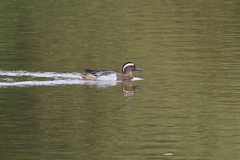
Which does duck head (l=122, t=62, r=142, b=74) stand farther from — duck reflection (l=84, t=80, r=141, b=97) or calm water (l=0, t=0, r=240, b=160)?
calm water (l=0, t=0, r=240, b=160)

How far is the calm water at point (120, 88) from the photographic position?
18.2 meters

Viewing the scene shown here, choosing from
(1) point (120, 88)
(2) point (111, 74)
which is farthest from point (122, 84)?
(1) point (120, 88)

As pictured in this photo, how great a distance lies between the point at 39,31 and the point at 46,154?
23240mm

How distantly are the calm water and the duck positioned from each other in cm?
34

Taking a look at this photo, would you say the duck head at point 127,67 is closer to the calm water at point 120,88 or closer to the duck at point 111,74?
the duck at point 111,74

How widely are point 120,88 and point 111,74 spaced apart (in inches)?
48.6

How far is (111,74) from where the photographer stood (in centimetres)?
2738

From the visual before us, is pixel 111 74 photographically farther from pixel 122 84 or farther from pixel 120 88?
pixel 120 88

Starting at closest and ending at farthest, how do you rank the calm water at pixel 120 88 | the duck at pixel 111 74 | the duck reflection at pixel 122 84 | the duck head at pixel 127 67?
the calm water at pixel 120 88, the duck reflection at pixel 122 84, the duck at pixel 111 74, the duck head at pixel 127 67

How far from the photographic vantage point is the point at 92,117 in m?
21.0

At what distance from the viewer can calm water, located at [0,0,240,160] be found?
18172mm

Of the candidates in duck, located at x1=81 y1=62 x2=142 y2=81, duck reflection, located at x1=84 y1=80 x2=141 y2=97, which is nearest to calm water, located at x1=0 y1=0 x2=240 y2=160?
duck reflection, located at x1=84 y1=80 x2=141 y2=97

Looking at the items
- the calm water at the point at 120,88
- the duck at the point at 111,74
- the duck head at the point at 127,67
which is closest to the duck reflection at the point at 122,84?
the calm water at the point at 120,88

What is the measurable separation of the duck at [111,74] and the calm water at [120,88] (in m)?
0.34
